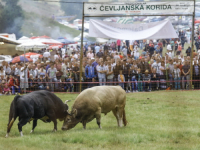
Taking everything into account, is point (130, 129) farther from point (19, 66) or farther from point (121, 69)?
point (19, 66)

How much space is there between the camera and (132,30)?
18812mm

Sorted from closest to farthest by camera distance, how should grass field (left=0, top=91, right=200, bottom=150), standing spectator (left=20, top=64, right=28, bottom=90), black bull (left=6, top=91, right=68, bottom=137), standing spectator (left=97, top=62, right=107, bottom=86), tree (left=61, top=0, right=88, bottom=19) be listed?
1. grass field (left=0, top=91, right=200, bottom=150)
2. black bull (left=6, top=91, right=68, bottom=137)
3. standing spectator (left=97, top=62, right=107, bottom=86)
4. standing spectator (left=20, top=64, right=28, bottom=90)
5. tree (left=61, top=0, right=88, bottom=19)

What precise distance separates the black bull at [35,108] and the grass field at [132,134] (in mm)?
360

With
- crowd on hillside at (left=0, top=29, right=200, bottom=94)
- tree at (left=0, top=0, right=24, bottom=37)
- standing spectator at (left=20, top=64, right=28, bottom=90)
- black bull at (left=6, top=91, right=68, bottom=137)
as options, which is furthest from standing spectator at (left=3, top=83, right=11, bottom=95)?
black bull at (left=6, top=91, right=68, bottom=137)

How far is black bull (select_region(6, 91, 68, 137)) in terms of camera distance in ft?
28.5

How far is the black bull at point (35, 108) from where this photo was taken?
28.5 feet

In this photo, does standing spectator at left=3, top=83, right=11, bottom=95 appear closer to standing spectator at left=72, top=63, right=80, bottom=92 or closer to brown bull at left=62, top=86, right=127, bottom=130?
standing spectator at left=72, top=63, right=80, bottom=92

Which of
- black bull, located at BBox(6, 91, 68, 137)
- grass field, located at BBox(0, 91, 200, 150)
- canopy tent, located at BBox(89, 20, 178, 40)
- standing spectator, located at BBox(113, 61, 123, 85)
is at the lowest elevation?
grass field, located at BBox(0, 91, 200, 150)

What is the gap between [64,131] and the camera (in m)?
9.73

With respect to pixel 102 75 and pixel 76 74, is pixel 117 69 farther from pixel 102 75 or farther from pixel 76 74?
pixel 76 74

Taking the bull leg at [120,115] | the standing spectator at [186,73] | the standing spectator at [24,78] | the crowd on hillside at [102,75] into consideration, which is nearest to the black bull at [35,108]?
the bull leg at [120,115]

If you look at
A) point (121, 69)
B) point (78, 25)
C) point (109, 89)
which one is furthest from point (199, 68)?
point (78, 25)

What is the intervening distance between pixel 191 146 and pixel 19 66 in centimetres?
1243

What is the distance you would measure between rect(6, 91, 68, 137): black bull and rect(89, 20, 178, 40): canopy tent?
9.21m
